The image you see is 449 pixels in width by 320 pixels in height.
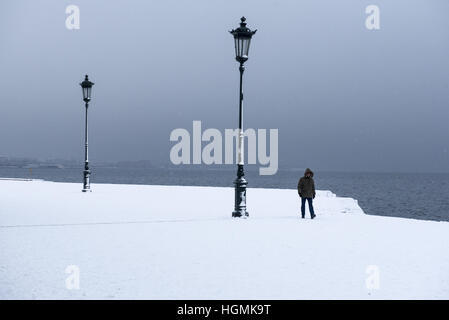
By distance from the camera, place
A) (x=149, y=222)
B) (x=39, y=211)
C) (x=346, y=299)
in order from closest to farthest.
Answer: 1. (x=346, y=299)
2. (x=149, y=222)
3. (x=39, y=211)

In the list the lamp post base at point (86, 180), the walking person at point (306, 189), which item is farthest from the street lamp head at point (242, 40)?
the lamp post base at point (86, 180)

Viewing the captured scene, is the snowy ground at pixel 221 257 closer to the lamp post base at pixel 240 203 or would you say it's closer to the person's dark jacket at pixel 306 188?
the lamp post base at pixel 240 203

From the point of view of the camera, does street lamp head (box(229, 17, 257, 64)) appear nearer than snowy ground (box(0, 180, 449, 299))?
No

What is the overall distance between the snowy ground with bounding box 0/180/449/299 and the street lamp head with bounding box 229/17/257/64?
213 inches

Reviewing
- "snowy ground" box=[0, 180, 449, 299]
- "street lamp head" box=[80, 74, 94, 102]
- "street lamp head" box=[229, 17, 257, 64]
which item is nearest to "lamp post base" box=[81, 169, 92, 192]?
"street lamp head" box=[80, 74, 94, 102]

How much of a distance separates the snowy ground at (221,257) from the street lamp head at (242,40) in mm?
5421

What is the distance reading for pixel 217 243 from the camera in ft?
35.7

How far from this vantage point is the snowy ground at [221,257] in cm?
678

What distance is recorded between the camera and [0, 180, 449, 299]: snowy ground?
22.2ft

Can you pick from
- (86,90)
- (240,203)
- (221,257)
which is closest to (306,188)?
(240,203)

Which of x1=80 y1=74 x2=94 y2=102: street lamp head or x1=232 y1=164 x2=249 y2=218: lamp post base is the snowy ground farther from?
x1=80 y1=74 x2=94 y2=102: street lamp head

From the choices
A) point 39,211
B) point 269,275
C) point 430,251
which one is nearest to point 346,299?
point 269,275
